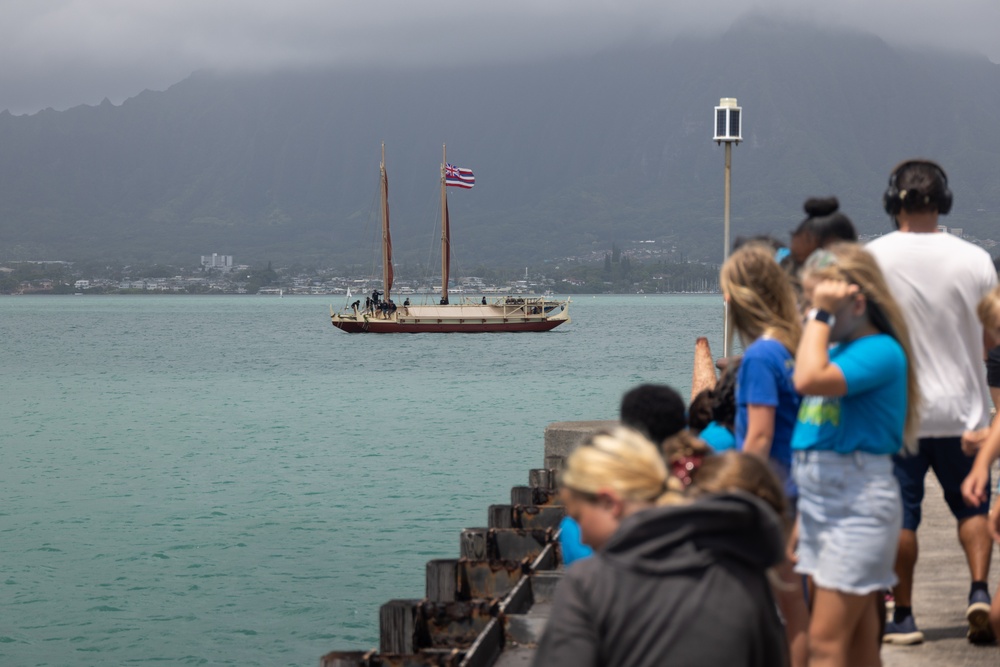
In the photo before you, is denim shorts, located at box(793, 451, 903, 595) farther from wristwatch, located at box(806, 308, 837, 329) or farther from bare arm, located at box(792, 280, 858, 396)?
wristwatch, located at box(806, 308, 837, 329)

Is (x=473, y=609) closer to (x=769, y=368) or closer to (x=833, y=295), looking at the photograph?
(x=769, y=368)

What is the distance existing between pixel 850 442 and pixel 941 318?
1345mm

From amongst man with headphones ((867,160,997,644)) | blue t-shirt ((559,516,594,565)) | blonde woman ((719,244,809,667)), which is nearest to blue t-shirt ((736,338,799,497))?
blonde woman ((719,244,809,667))

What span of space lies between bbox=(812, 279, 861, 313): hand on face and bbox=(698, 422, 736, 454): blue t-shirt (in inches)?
41.3

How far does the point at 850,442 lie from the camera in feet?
14.4

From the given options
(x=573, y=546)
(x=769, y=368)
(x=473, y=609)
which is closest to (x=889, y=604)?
(x=473, y=609)

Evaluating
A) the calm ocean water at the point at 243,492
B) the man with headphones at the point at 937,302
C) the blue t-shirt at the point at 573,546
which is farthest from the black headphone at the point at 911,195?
the calm ocean water at the point at 243,492

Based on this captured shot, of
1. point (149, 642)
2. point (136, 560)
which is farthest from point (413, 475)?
point (149, 642)

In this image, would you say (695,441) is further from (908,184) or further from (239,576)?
(239,576)

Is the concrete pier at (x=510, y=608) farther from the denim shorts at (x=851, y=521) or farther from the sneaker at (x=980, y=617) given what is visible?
the denim shorts at (x=851, y=521)

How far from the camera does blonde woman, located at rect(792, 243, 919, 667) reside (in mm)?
4305

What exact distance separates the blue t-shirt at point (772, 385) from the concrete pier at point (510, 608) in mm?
1662

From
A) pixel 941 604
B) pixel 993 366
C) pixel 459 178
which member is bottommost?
pixel 941 604

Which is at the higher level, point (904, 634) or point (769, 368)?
point (769, 368)
